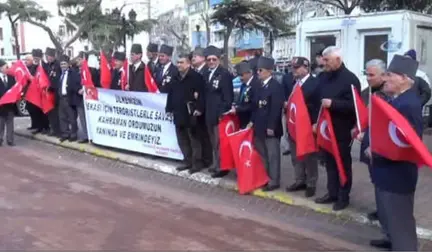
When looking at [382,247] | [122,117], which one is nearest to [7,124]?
[122,117]

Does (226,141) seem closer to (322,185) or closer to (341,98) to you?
(322,185)

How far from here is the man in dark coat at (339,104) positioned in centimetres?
645

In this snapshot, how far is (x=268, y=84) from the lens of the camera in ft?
24.6

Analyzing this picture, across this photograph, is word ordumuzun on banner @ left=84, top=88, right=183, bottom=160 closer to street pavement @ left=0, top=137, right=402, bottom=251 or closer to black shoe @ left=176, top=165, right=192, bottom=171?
black shoe @ left=176, top=165, right=192, bottom=171

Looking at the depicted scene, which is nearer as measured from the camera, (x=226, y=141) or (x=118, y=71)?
(x=226, y=141)

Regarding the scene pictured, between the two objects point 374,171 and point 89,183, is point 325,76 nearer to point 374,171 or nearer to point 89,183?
point 374,171

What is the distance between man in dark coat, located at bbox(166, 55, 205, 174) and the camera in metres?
8.59

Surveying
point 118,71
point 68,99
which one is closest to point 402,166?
point 118,71

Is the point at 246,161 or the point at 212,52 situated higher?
the point at 212,52

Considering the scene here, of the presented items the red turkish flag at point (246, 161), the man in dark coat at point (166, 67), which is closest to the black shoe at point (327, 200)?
the red turkish flag at point (246, 161)

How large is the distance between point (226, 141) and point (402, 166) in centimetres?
356

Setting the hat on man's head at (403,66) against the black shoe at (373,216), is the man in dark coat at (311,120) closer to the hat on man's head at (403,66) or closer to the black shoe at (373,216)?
the black shoe at (373,216)

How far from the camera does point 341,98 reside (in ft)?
21.3

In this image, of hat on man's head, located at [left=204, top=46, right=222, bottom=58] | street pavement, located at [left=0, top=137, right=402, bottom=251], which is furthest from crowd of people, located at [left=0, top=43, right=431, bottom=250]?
street pavement, located at [left=0, top=137, right=402, bottom=251]
